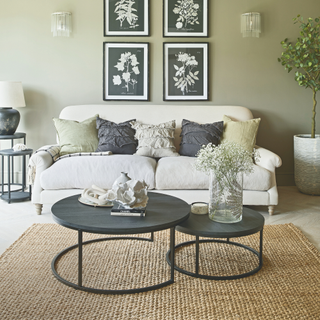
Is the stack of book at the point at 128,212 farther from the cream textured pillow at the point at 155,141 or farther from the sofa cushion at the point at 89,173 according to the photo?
the cream textured pillow at the point at 155,141

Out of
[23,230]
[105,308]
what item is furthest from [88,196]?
[23,230]

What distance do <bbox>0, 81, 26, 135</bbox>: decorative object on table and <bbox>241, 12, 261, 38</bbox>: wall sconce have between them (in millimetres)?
2682

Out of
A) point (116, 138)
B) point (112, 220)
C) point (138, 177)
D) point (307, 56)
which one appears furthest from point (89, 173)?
point (307, 56)

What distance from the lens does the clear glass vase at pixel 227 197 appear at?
2.29 m

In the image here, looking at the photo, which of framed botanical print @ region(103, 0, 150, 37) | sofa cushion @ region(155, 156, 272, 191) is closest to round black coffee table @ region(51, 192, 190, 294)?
sofa cushion @ region(155, 156, 272, 191)

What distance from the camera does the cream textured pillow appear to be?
3916mm

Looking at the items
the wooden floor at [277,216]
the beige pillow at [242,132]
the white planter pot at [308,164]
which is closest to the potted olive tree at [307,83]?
the white planter pot at [308,164]

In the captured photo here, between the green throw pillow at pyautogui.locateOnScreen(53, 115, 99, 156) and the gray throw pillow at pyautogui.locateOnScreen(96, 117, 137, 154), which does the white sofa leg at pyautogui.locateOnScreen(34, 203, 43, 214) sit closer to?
the green throw pillow at pyautogui.locateOnScreen(53, 115, 99, 156)

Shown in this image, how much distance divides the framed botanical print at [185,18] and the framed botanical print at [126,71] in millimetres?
368

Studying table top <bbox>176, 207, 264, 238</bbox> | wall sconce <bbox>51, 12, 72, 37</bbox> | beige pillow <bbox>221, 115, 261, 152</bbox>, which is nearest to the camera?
table top <bbox>176, 207, 264, 238</bbox>

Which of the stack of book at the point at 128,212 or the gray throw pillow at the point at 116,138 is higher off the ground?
the gray throw pillow at the point at 116,138

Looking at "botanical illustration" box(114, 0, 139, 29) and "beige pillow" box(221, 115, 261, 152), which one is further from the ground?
"botanical illustration" box(114, 0, 139, 29)

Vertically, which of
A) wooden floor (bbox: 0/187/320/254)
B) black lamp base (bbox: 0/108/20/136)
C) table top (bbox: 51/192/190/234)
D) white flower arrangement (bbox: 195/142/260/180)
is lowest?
wooden floor (bbox: 0/187/320/254)

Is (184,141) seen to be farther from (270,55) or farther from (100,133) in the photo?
(270,55)
